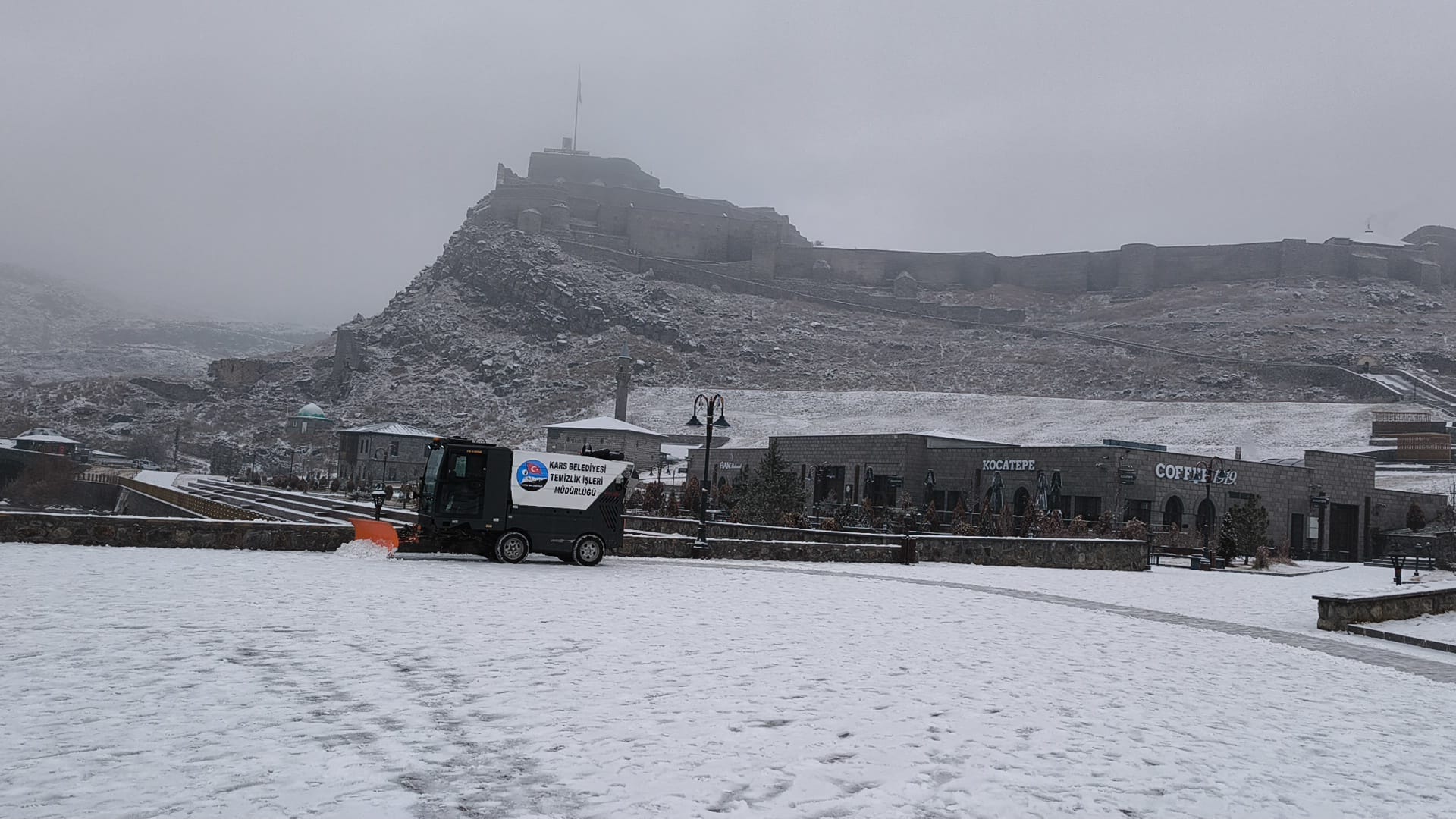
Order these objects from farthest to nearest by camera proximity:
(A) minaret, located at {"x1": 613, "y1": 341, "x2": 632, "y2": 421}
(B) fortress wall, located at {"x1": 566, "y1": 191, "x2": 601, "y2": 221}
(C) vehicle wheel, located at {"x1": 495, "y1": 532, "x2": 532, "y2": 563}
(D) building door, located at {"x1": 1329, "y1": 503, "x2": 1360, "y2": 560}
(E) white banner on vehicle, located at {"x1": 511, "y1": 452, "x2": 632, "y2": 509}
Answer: (B) fortress wall, located at {"x1": 566, "y1": 191, "x2": 601, "y2": 221} < (A) minaret, located at {"x1": 613, "y1": 341, "x2": 632, "y2": 421} < (D) building door, located at {"x1": 1329, "y1": 503, "x2": 1360, "y2": 560} < (C) vehicle wheel, located at {"x1": 495, "y1": 532, "x2": 532, "y2": 563} < (E) white banner on vehicle, located at {"x1": 511, "y1": 452, "x2": 632, "y2": 509}

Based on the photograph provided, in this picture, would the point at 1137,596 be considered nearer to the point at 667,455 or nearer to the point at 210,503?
the point at 210,503

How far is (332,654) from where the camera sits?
7758mm

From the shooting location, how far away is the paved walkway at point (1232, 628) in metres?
10.6

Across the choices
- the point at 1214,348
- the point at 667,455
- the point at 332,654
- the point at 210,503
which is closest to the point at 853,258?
the point at 1214,348

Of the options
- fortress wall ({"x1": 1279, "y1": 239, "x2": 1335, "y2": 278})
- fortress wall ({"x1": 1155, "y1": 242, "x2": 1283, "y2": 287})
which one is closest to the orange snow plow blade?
fortress wall ({"x1": 1155, "y1": 242, "x2": 1283, "y2": 287})

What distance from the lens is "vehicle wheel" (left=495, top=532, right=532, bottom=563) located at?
17.8m

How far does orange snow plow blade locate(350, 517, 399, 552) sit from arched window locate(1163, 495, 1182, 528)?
30657 mm

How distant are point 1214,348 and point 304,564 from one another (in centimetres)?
10300

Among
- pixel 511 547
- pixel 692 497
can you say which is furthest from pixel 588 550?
pixel 692 497

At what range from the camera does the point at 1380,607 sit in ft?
47.0

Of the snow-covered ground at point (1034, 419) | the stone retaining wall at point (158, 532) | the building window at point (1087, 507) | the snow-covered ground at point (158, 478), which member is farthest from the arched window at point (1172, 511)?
the snow-covered ground at point (158, 478)

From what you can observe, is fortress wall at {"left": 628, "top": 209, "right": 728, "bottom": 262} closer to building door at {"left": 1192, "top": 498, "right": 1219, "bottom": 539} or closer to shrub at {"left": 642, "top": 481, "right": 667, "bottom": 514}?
shrub at {"left": 642, "top": 481, "right": 667, "bottom": 514}

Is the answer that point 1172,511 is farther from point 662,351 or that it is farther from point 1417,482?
point 662,351

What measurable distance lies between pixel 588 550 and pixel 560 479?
1.41 m
